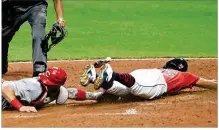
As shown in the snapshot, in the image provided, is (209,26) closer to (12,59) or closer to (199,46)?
(199,46)

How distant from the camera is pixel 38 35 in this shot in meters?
8.01

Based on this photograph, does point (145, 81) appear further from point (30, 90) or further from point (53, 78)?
point (30, 90)

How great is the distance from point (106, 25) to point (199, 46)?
312cm

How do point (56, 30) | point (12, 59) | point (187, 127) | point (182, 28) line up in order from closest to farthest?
point (187, 127) < point (56, 30) < point (12, 59) < point (182, 28)

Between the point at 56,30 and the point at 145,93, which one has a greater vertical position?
the point at 56,30

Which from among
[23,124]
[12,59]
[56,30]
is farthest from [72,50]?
[23,124]

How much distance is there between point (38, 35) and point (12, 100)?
1.60 metres

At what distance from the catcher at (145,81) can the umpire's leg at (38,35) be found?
0.80m

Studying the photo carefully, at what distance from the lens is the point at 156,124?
5855mm

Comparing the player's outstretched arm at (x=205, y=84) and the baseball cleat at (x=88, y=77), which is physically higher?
the baseball cleat at (x=88, y=77)

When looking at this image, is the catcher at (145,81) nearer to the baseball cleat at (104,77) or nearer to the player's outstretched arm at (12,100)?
the baseball cleat at (104,77)

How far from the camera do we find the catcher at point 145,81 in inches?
265

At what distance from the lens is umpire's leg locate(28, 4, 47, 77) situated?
25.9 feet

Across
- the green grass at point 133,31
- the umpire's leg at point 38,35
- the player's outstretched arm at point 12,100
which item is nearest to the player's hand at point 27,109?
the player's outstretched arm at point 12,100
